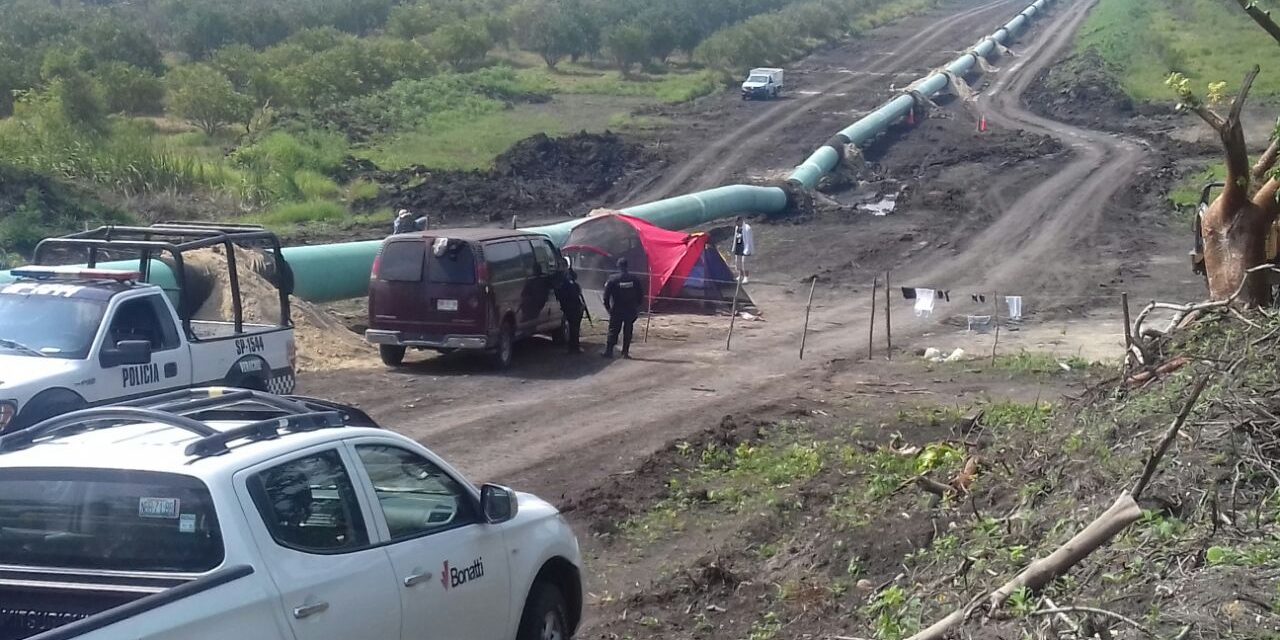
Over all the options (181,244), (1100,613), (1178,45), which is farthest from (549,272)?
(1178,45)

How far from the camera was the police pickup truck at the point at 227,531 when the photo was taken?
493 centimetres

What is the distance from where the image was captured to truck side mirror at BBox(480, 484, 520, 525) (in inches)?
252

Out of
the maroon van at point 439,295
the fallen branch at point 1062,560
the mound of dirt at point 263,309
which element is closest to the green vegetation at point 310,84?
the mound of dirt at point 263,309

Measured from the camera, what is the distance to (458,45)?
6475 centimetres

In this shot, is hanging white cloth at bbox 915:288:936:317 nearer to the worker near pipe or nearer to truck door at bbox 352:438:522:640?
the worker near pipe

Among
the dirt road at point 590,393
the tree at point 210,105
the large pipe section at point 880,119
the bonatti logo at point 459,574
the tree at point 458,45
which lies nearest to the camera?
the bonatti logo at point 459,574

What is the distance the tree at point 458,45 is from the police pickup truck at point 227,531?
193 feet

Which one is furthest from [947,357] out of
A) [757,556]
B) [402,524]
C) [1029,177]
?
[1029,177]

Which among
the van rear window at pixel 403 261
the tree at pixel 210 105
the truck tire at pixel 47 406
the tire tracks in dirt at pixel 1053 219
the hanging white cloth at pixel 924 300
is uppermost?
the tree at pixel 210 105

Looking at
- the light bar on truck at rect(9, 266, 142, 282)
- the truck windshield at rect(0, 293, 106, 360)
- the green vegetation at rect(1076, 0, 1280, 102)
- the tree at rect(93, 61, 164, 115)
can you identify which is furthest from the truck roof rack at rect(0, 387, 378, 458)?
the green vegetation at rect(1076, 0, 1280, 102)

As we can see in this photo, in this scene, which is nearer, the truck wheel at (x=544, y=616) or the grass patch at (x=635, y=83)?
the truck wheel at (x=544, y=616)

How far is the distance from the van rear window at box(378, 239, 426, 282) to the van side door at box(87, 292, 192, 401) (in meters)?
6.64

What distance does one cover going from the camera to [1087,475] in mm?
8211

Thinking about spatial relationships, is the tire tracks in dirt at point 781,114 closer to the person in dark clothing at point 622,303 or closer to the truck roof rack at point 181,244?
the person in dark clothing at point 622,303
